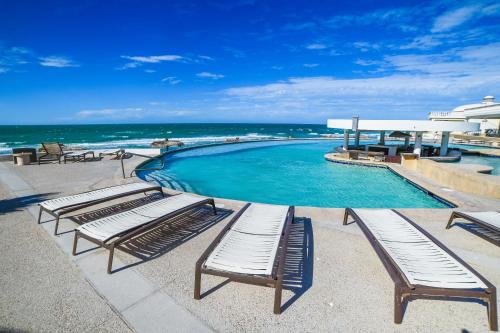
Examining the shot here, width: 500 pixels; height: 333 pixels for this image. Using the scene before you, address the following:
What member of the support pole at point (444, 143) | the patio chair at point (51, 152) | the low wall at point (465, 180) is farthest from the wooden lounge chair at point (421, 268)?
the support pole at point (444, 143)

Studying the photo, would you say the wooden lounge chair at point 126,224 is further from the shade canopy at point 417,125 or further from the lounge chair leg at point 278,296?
the shade canopy at point 417,125

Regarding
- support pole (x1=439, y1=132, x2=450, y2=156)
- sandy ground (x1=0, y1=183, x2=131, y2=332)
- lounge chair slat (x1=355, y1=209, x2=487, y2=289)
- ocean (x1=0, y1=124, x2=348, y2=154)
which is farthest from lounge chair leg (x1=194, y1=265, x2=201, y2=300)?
ocean (x1=0, y1=124, x2=348, y2=154)

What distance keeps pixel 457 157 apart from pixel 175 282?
20.8m

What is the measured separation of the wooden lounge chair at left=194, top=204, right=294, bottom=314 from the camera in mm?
2728

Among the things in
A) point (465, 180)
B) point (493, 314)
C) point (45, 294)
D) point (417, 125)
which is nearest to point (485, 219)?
point (493, 314)

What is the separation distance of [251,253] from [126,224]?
2.11 m

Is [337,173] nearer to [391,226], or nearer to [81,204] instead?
[391,226]

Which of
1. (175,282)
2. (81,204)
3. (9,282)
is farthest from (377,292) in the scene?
(81,204)

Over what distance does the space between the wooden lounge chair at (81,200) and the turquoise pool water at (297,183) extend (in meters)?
3.61

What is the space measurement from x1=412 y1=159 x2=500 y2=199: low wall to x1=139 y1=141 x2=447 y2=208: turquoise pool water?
0.85 metres

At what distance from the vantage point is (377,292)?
308cm

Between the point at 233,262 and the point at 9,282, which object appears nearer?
the point at 233,262

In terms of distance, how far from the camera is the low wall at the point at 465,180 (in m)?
7.08

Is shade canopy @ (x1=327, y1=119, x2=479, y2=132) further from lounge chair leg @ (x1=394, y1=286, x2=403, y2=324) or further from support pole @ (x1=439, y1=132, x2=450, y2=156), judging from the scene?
lounge chair leg @ (x1=394, y1=286, x2=403, y2=324)
